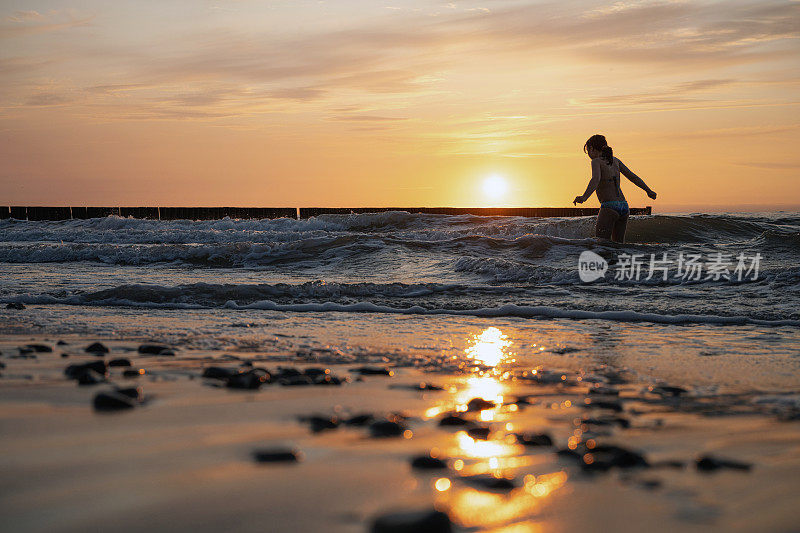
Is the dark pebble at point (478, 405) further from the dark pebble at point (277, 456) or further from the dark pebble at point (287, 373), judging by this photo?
the dark pebble at point (287, 373)

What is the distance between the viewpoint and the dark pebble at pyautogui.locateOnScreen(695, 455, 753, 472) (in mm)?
2307

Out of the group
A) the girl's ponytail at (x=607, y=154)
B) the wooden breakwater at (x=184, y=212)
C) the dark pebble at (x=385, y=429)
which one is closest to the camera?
the dark pebble at (x=385, y=429)

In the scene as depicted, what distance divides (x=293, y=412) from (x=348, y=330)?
2.80 metres

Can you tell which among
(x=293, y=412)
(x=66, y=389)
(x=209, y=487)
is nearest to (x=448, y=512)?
(x=209, y=487)

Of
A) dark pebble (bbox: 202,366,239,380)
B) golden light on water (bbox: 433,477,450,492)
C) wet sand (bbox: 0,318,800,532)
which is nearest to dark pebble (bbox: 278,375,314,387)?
wet sand (bbox: 0,318,800,532)

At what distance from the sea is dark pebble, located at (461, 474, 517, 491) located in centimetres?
249

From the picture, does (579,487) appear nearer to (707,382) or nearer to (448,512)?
(448,512)

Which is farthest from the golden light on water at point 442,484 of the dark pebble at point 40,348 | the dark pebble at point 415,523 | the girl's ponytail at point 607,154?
the girl's ponytail at point 607,154

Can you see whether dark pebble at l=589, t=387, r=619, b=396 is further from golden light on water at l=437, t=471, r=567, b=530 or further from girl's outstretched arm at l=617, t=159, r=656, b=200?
girl's outstretched arm at l=617, t=159, r=656, b=200

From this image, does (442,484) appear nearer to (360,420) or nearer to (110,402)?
(360,420)

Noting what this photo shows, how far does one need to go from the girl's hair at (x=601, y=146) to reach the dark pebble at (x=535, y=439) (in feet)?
30.8

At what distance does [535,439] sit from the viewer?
2.61 meters

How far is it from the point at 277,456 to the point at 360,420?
1.86ft

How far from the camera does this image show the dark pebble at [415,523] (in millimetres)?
1770
